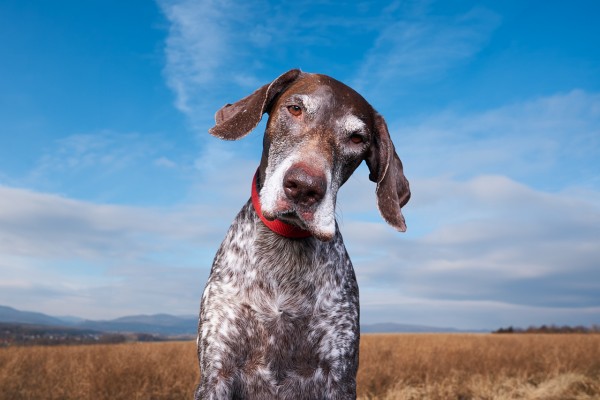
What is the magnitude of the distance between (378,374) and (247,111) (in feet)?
29.0

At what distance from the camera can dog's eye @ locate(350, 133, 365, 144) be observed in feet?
16.1

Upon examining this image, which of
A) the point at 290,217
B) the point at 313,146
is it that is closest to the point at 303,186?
the point at 290,217

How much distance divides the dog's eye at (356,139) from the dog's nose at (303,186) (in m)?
0.88

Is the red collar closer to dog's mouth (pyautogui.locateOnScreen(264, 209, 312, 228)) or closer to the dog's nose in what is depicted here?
dog's mouth (pyautogui.locateOnScreen(264, 209, 312, 228))

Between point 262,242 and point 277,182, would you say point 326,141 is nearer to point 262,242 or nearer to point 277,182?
point 277,182

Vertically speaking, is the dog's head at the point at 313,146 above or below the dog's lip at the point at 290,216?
above

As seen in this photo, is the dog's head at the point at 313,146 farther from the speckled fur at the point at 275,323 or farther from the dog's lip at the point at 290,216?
the speckled fur at the point at 275,323

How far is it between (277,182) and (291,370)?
61.6 inches

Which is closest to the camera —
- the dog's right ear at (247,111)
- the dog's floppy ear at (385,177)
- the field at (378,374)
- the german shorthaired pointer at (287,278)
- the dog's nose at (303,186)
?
the dog's nose at (303,186)

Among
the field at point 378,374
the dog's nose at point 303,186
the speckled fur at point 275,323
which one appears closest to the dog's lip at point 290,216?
the dog's nose at point 303,186

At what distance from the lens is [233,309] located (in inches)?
188

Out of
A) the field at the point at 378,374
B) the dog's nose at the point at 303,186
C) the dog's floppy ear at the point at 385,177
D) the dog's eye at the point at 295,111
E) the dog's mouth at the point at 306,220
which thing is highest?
the dog's eye at the point at 295,111

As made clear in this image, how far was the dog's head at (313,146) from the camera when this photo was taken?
420 cm

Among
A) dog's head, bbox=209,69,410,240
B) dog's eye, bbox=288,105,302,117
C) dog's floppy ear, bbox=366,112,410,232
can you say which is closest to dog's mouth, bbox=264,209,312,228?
dog's head, bbox=209,69,410,240
